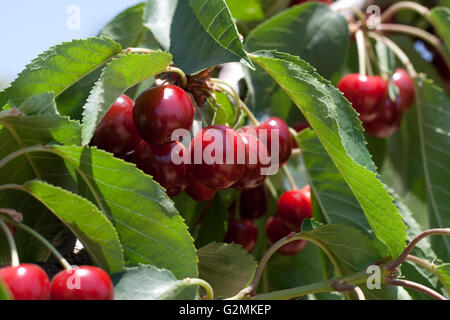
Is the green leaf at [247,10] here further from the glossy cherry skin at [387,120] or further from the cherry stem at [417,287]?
the cherry stem at [417,287]

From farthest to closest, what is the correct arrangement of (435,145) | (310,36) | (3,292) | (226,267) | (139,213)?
(435,145), (310,36), (226,267), (139,213), (3,292)

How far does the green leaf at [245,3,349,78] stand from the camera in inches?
58.2

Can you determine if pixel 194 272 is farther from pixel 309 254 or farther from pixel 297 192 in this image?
pixel 309 254

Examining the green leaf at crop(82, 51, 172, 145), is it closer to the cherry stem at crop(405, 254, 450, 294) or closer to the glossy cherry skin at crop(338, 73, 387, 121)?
the cherry stem at crop(405, 254, 450, 294)

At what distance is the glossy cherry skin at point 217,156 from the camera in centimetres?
94

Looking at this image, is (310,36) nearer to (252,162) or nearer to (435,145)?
(435,145)

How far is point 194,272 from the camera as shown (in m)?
0.84

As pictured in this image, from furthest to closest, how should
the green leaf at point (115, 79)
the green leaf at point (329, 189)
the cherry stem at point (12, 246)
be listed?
the green leaf at point (329, 189) → the green leaf at point (115, 79) → the cherry stem at point (12, 246)

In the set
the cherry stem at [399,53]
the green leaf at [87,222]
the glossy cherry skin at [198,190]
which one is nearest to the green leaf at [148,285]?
the green leaf at [87,222]

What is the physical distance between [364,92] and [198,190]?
0.59 m

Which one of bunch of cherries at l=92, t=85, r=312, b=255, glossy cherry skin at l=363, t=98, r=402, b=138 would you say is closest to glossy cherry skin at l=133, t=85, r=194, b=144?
bunch of cherries at l=92, t=85, r=312, b=255

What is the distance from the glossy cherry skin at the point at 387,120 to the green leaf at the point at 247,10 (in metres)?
0.45

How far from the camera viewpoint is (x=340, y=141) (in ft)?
3.10

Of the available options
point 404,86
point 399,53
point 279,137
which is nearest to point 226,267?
point 279,137
